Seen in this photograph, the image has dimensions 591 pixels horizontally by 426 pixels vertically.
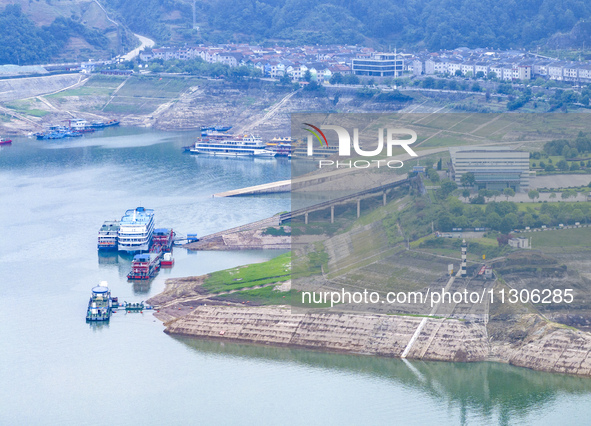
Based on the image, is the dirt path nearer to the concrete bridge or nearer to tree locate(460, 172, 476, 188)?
the concrete bridge

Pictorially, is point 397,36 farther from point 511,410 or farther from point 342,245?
point 511,410

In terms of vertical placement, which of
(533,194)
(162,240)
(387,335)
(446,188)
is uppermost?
(446,188)

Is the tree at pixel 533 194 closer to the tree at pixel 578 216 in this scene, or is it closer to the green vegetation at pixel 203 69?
the tree at pixel 578 216

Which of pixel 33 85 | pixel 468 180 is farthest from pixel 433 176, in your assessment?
pixel 33 85

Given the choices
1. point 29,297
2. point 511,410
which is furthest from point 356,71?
point 511,410

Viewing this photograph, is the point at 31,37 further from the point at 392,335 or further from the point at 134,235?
the point at 392,335

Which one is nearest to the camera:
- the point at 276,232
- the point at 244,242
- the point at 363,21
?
the point at 244,242

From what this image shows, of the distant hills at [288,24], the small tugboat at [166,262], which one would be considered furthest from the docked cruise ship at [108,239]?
the distant hills at [288,24]
